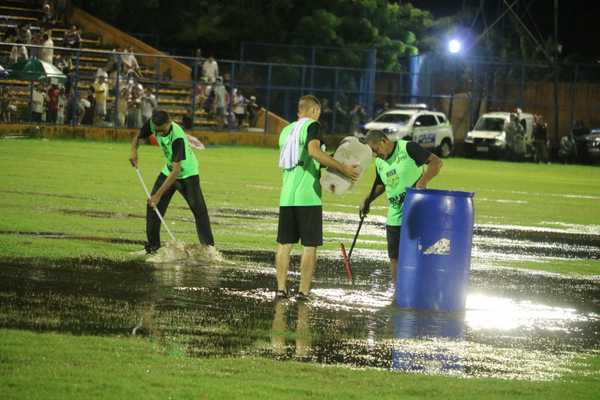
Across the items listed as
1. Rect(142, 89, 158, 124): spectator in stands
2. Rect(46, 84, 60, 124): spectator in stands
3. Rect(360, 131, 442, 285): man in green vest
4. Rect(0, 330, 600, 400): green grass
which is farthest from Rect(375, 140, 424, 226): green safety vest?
Rect(142, 89, 158, 124): spectator in stands

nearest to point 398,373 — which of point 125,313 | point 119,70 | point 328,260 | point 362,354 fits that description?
point 362,354

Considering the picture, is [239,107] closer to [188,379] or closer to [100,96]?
[100,96]

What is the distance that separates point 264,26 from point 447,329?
1874 inches

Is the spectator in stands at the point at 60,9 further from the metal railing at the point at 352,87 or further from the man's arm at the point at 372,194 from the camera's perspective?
the man's arm at the point at 372,194

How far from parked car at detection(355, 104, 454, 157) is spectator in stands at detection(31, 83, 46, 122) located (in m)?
14.6

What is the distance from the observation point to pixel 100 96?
138ft

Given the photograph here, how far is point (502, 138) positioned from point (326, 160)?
137 feet

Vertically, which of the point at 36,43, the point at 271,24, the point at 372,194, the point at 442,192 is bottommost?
the point at 372,194

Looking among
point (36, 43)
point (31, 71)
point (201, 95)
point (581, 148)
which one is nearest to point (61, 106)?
point (31, 71)

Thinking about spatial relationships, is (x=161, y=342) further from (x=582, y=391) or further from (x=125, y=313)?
(x=582, y=391)

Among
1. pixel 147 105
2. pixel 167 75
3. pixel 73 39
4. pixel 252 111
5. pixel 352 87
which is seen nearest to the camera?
pixel 147 105

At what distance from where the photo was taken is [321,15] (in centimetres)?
5859

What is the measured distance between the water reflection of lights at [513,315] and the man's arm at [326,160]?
1.73m

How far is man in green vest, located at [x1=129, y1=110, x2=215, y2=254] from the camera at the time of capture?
15000mm
